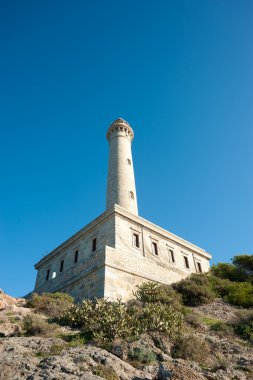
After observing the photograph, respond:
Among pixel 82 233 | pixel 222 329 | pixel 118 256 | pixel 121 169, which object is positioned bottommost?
pixel 222 329

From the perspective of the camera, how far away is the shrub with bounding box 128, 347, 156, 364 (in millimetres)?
8385

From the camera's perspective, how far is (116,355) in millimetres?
8547

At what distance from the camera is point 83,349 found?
8562mm

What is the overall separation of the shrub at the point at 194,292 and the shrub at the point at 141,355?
986 cm

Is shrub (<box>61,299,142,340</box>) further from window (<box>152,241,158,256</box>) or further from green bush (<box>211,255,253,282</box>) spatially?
green bush (<box>211,255,253,282</box>)

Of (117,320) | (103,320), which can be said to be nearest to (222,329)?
(117,320)

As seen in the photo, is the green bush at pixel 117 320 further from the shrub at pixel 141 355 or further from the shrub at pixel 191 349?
the shrub at pixel 141 355

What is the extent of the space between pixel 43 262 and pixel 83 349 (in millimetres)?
17504

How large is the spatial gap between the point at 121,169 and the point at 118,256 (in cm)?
1079

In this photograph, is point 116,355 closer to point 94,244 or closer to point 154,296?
point 154,296

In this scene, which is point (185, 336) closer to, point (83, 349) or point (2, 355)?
point (83, 349)

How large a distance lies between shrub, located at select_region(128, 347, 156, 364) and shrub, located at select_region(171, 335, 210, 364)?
A: 113cm

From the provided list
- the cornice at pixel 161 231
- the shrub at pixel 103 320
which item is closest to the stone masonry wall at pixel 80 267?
the cornice at pixel 161 231

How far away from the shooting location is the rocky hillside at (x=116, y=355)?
7.18m
